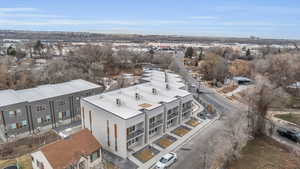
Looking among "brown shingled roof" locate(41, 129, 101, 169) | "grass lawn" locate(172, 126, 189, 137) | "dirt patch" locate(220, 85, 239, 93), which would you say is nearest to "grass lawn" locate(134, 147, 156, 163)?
"brown shingled roof" locate(41, 129, 101, 169)

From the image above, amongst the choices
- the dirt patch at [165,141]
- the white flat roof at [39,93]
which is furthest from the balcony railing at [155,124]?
the white flat roof at [39,93]

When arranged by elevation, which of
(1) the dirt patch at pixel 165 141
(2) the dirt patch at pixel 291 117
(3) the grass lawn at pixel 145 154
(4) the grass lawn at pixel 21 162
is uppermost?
(2) the dirt patch at pixel 291 117

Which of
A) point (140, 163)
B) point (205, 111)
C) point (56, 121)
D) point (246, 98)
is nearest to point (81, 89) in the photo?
point (56, 121)

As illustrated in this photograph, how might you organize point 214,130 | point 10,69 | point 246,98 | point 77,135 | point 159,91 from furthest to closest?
point 10,69
point 159,91
point 214,130
point 246,98
point 77,135

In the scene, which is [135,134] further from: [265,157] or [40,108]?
[265,157]

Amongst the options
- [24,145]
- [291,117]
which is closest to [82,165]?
[24,145]

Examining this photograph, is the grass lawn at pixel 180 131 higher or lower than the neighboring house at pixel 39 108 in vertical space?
lower

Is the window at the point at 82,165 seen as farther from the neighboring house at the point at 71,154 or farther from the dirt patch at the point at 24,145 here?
the dirt patch at the point at 24,145

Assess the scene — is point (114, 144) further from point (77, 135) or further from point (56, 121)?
point (56, 121)
